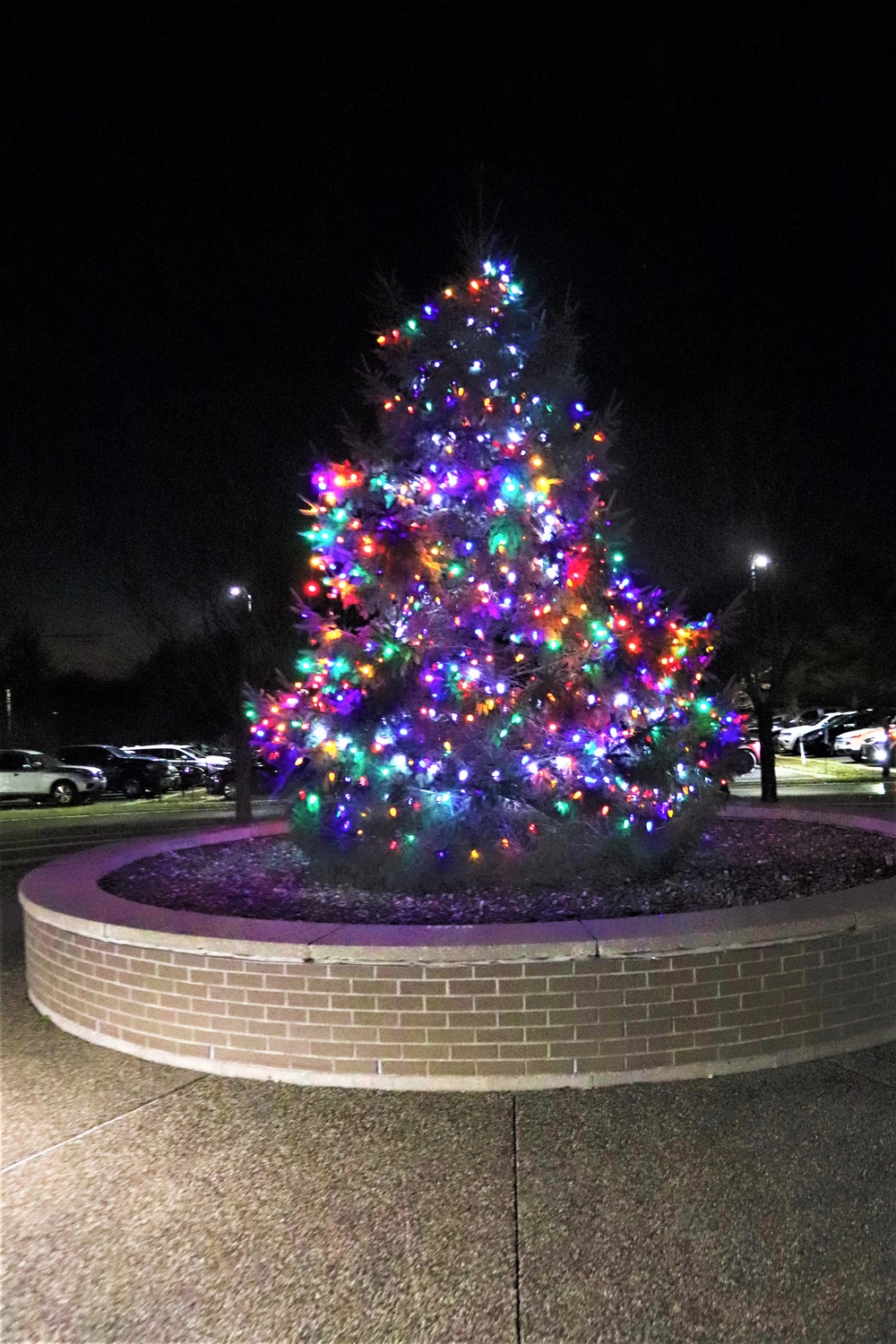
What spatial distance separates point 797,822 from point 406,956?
667 cm

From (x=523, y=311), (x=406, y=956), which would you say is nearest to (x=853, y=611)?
(x=523, y=311)

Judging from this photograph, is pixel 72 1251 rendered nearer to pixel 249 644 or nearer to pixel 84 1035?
pixel 84 1035

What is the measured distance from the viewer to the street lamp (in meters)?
17.5

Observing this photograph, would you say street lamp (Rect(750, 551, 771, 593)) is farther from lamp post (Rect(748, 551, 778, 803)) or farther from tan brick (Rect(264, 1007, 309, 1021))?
tan brick (Rect(264, 1007, 309, 1021))

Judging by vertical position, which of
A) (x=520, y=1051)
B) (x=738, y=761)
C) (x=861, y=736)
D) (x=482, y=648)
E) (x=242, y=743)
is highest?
(x=482, y=648)

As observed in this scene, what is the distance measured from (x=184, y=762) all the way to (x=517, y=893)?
28.9 meters

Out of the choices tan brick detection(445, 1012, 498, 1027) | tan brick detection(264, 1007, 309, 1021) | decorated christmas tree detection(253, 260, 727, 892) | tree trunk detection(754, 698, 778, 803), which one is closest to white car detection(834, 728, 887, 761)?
tree trunk detection(754, 698, 778, 803)

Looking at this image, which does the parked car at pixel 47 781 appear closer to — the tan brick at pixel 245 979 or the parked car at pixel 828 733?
the parked car at pixel 828 733

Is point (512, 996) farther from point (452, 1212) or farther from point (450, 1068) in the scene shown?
point (452, 1212)

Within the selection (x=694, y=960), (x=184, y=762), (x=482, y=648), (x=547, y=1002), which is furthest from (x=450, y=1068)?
(x=184, y=762)

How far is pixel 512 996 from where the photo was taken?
16.0 feet

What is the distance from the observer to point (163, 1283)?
3.32 metres

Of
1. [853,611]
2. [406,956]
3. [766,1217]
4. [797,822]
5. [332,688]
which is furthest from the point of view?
[853,611]

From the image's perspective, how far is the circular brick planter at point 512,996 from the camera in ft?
16.0
